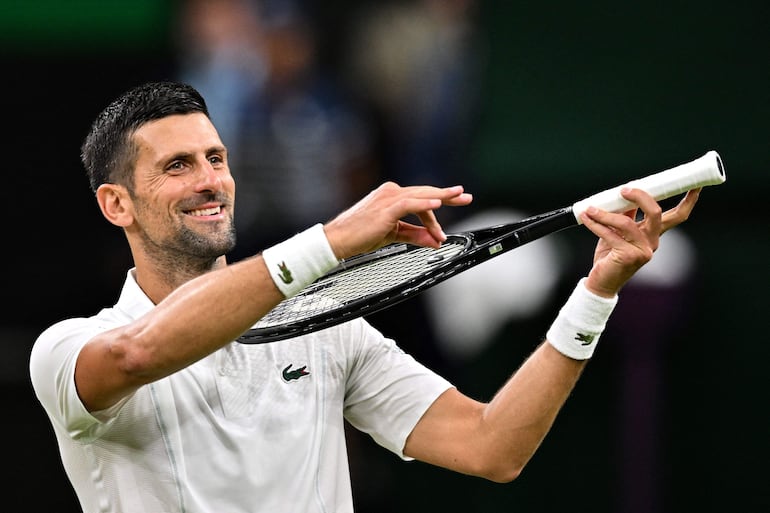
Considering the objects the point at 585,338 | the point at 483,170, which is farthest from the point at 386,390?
the point at 483,170

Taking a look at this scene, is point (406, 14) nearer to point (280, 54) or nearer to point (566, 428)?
point (280, 54)

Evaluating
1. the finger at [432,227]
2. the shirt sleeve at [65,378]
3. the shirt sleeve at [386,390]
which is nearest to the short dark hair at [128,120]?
the shirt sleeve at [65,378]

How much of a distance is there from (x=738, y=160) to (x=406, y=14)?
5.94 feet

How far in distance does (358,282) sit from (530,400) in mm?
617

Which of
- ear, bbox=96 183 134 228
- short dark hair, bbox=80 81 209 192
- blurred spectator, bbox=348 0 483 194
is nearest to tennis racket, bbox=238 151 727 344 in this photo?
ear, bbox=96 183 134 228

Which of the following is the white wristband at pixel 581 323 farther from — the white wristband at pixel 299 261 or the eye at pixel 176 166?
the eye at pixel 176 166

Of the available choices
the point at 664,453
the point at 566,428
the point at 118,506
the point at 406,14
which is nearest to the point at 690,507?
the point at 664,453

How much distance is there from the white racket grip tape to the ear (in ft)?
4.55

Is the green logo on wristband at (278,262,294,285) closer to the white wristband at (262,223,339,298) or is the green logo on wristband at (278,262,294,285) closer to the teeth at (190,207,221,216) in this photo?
the white wristband at (262,223,339,298)

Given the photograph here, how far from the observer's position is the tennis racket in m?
2.93

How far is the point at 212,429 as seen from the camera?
3.22 metres

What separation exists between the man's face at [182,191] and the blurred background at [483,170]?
7.24 feet

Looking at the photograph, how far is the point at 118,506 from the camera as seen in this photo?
3.18 m

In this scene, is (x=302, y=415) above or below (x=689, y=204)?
below
